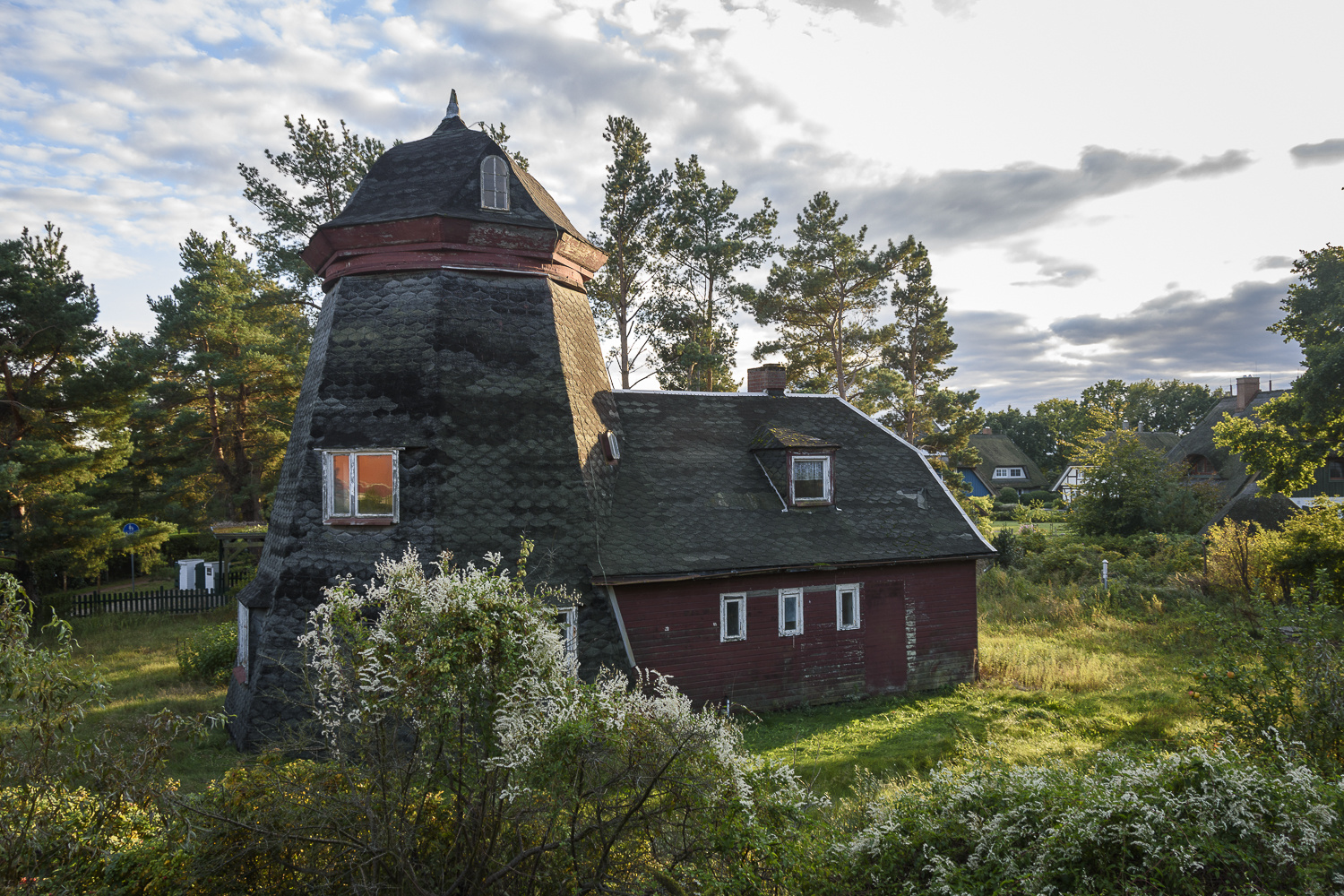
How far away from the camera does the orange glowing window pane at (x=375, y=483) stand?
491 inches

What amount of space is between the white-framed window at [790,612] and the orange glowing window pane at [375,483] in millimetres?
8327

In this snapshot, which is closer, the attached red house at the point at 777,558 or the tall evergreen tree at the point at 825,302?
the attached red house at the point at 777,558

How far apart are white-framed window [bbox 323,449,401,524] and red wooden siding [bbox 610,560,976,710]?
Answer: 4811 millimetres

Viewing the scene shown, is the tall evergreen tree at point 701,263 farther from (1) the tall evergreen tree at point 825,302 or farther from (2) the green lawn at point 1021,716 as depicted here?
(2) the green lawn at point 1021,716

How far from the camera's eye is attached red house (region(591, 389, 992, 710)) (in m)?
14.1

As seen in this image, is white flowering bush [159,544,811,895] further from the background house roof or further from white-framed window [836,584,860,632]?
the background house roof

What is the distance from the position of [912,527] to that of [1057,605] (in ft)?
37.6

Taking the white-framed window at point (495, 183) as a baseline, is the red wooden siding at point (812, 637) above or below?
below

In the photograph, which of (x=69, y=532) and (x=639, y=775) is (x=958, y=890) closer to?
(x=639, y=775)

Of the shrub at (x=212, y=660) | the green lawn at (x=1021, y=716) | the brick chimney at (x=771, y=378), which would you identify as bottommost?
the green lawn at (x=1021, y=716)

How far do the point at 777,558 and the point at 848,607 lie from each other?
7.93 feet

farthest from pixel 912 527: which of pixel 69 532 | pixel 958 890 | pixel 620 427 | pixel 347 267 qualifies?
pixel 69 532

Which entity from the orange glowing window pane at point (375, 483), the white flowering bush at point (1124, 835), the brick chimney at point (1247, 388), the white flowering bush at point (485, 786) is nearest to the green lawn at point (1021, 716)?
the white flowering bush at point (1124, 835)

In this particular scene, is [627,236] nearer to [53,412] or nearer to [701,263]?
[701,263]
